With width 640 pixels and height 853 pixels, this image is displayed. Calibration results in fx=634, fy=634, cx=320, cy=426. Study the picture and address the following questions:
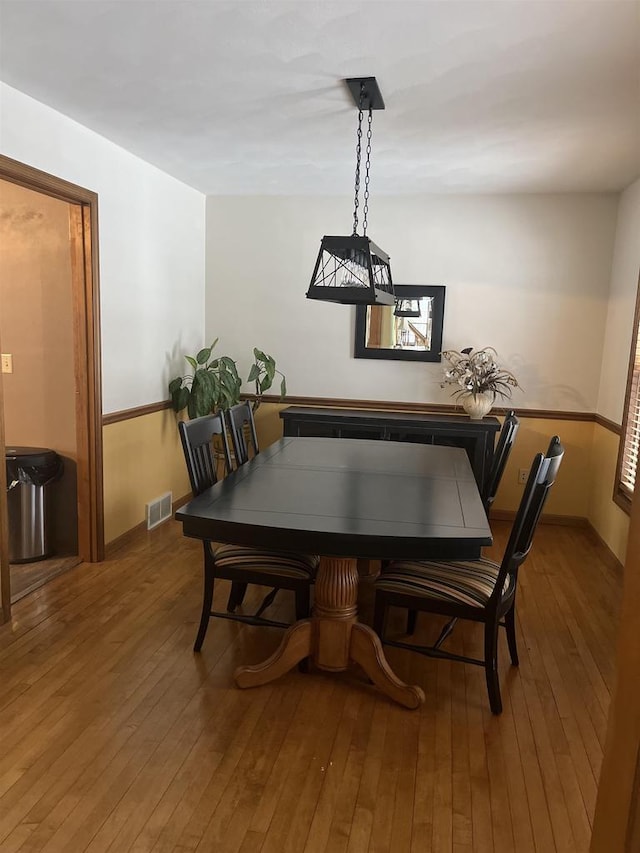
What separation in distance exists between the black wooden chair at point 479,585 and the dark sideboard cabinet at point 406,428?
6.33 feet

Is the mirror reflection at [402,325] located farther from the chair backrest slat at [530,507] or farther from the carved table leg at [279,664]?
the carved table leg at [279,664]

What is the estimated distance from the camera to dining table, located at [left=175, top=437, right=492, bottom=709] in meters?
2.05

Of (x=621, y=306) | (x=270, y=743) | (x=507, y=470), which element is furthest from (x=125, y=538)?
(x=621, y=306)

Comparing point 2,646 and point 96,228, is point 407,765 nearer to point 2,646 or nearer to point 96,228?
point 2,646

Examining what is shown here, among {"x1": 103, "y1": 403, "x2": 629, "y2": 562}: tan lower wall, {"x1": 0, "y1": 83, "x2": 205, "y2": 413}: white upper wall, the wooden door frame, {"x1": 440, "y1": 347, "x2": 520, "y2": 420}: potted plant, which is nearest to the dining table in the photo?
the wooden door frame

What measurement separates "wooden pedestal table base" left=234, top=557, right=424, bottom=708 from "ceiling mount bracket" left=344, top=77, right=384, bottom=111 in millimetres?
1860

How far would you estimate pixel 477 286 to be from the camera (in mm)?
4688

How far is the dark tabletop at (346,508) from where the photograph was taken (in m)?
2.04

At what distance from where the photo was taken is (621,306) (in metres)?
4.19

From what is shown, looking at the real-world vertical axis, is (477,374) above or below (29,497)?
above

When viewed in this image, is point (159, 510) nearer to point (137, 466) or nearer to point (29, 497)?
point (137, 466)

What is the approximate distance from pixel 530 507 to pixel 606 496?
2.27 meters

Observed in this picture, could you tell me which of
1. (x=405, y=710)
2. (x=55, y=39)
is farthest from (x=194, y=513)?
(x=55, y=39)

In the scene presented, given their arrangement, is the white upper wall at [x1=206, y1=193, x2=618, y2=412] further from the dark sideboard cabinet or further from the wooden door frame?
the wooden door frame
